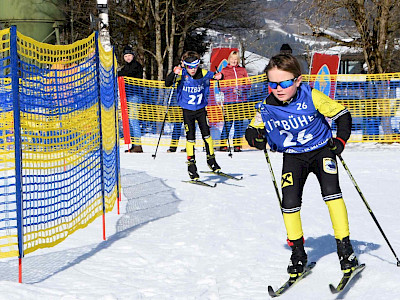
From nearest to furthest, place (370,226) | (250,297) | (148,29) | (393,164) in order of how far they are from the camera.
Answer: (250,297), (370,226), (393,164), (148,29)

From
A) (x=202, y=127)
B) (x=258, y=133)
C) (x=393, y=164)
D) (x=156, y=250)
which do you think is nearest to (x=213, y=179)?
(x=202, y=127)

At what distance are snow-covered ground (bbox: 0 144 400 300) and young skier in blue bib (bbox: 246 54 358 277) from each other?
1.29 ft

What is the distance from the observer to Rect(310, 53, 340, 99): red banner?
631 inches

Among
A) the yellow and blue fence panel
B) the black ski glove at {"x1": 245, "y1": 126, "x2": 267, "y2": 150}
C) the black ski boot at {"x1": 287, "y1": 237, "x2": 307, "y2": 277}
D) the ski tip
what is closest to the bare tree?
the yellow and blue fence panel

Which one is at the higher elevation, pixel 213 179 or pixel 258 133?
pixel 258 133

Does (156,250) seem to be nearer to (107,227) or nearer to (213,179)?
(107,227)

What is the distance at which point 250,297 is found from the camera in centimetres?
496

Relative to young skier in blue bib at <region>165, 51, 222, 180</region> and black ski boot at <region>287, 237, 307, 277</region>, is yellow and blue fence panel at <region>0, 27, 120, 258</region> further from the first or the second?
black ski boot at <region>287, 237, 307, 277</region>

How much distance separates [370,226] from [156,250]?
2395mm

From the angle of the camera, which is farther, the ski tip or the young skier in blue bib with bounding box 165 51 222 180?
the young skier in blue bib with bounding box 165 51 222 180

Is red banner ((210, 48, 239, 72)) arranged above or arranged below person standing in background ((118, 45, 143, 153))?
above

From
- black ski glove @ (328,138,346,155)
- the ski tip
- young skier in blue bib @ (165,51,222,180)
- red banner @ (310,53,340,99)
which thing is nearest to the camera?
the ski tip

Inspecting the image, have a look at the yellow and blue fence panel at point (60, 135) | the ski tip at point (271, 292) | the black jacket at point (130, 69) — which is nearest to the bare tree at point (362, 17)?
the black jacket at point (130, 69)

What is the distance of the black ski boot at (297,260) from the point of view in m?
5.19
